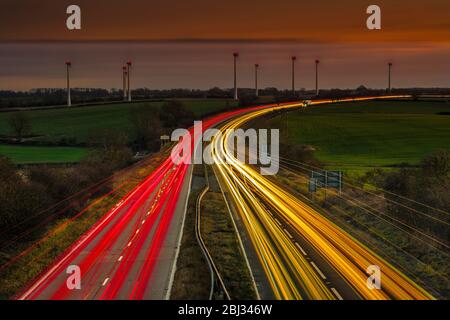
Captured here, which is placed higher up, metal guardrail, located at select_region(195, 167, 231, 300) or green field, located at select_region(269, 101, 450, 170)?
green field, located at select_region(269, 101, 450, 170)

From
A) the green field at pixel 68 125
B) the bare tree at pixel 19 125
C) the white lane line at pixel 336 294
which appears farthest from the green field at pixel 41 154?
the white lane line at pixel 336 294

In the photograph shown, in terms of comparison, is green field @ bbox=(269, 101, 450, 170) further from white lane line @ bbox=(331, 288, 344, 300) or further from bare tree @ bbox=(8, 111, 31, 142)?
bare tree @ bbox=(8, 111, 31, 142)

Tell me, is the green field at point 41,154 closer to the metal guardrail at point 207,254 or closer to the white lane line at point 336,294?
the metal guardrail at point 207,254

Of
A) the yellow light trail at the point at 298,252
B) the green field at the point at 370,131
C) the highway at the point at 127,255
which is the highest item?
the green field at the point at 370,131

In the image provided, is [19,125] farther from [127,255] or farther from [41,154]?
[127,255]

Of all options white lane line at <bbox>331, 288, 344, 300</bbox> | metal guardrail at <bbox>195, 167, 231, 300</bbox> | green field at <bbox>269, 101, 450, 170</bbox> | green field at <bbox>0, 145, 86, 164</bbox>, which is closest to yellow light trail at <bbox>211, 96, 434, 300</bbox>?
white lane line at <bbox>331, 288, 344, 300</bbox>

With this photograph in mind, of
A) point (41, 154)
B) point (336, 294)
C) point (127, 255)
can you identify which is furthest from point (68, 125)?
point (336, 294)

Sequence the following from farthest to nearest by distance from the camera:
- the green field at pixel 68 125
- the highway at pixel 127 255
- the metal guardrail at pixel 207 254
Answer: the green field at pixel 68 125 < the highway at pixel 127 255 < the metal guardrail at pixel 207 254
